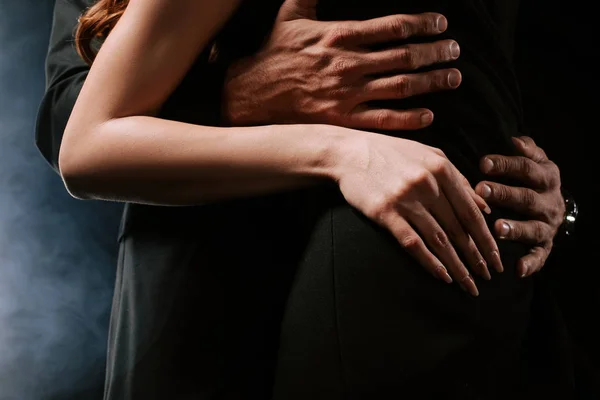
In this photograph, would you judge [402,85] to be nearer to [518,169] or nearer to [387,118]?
[387,118]

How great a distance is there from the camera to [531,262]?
81cm

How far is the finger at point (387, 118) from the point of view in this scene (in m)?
0.73

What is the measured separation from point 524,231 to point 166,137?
44 cm

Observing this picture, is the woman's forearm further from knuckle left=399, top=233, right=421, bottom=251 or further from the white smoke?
the white smoke

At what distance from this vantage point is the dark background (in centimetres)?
124

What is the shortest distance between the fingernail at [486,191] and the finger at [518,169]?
23 mm

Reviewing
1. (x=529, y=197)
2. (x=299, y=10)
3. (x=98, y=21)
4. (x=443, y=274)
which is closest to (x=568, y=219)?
(x=529, y=197)

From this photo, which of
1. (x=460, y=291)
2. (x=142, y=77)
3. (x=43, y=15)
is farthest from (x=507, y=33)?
(x=43, y=15)

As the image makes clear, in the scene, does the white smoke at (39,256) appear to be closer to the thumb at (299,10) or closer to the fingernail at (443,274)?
the thumb at (299,10)

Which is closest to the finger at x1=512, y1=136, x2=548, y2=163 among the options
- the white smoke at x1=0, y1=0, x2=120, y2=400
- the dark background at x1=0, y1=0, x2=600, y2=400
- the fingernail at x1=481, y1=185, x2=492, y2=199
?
the fingernail at x1=481, y1=185, x2=492, y2=199

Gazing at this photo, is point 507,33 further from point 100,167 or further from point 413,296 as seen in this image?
point 100,167

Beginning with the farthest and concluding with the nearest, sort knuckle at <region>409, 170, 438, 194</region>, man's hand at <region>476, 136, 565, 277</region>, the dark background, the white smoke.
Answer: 1. the white smoke
2. the dark background
3. man's hand at <region>476, 136, 565, 277</region>
4. knuckle at <region>409, 170, 438, 194</region>

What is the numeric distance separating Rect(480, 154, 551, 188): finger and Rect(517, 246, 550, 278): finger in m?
0.09

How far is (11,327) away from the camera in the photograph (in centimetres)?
134
